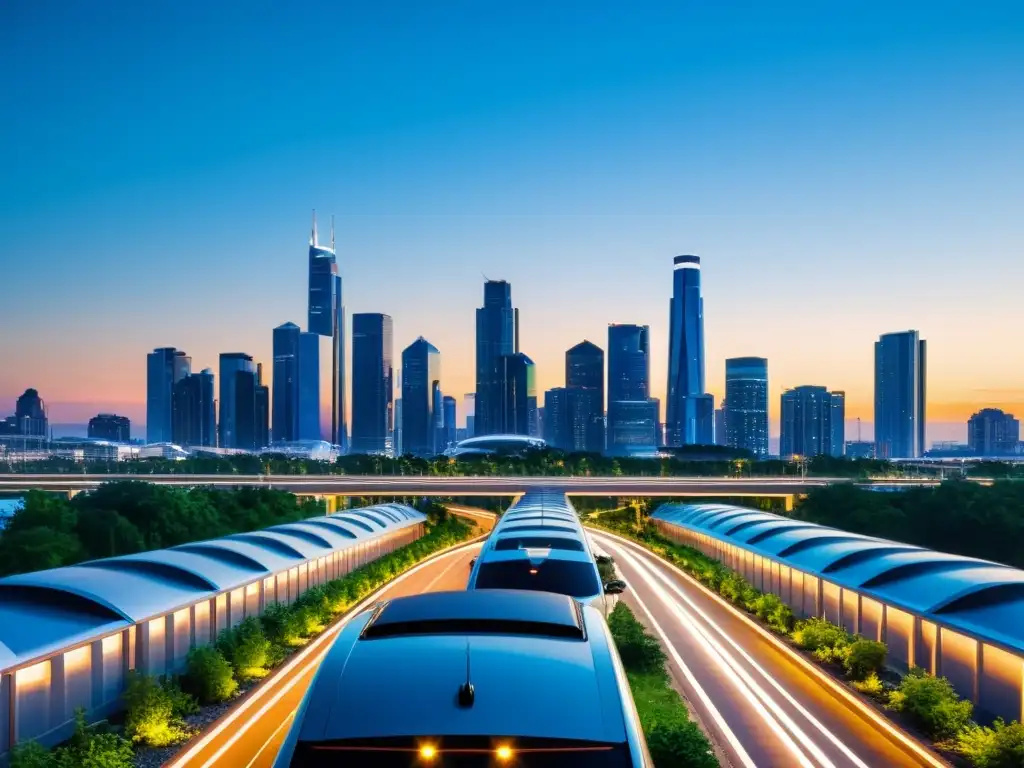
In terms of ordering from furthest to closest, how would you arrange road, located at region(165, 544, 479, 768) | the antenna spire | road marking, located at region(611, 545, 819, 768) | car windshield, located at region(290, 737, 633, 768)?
road marking, located at region(611, 545, 819, 768)
road, located at region(165, 544, 479, 768)
the antenna spire
car windshield, located at region(290, 737, 633, 768)

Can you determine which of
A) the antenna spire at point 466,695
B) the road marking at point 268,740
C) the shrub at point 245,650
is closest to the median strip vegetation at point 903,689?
the road marking at point 268,740

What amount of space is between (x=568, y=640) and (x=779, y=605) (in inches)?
866

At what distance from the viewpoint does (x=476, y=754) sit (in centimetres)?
409

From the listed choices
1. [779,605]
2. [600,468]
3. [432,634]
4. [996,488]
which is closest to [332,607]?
[779,605]

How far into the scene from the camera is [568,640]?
5.32 m

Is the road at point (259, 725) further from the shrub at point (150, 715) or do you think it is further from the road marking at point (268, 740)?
the shrub at point (150, 715)

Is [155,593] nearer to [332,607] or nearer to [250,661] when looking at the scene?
[250,661]

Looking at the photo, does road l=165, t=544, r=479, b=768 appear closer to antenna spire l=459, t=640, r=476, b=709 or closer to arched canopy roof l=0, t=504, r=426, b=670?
arched canopy roof l=0, t=504, r=426, b=670

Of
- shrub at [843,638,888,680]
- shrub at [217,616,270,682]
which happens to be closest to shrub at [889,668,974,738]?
shrub at [843,638,888,680]

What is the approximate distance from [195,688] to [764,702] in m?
10.7

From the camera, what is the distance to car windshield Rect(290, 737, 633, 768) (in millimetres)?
4074

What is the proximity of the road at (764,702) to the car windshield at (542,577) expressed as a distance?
353cm

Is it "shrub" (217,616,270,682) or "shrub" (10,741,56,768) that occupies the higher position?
"shrub" (10,741,56,768)

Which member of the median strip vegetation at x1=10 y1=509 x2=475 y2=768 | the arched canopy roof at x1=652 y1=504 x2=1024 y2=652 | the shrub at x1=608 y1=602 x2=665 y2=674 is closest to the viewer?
the median strip vegetation at x1=10 y1=509 x2=475 y2=768
